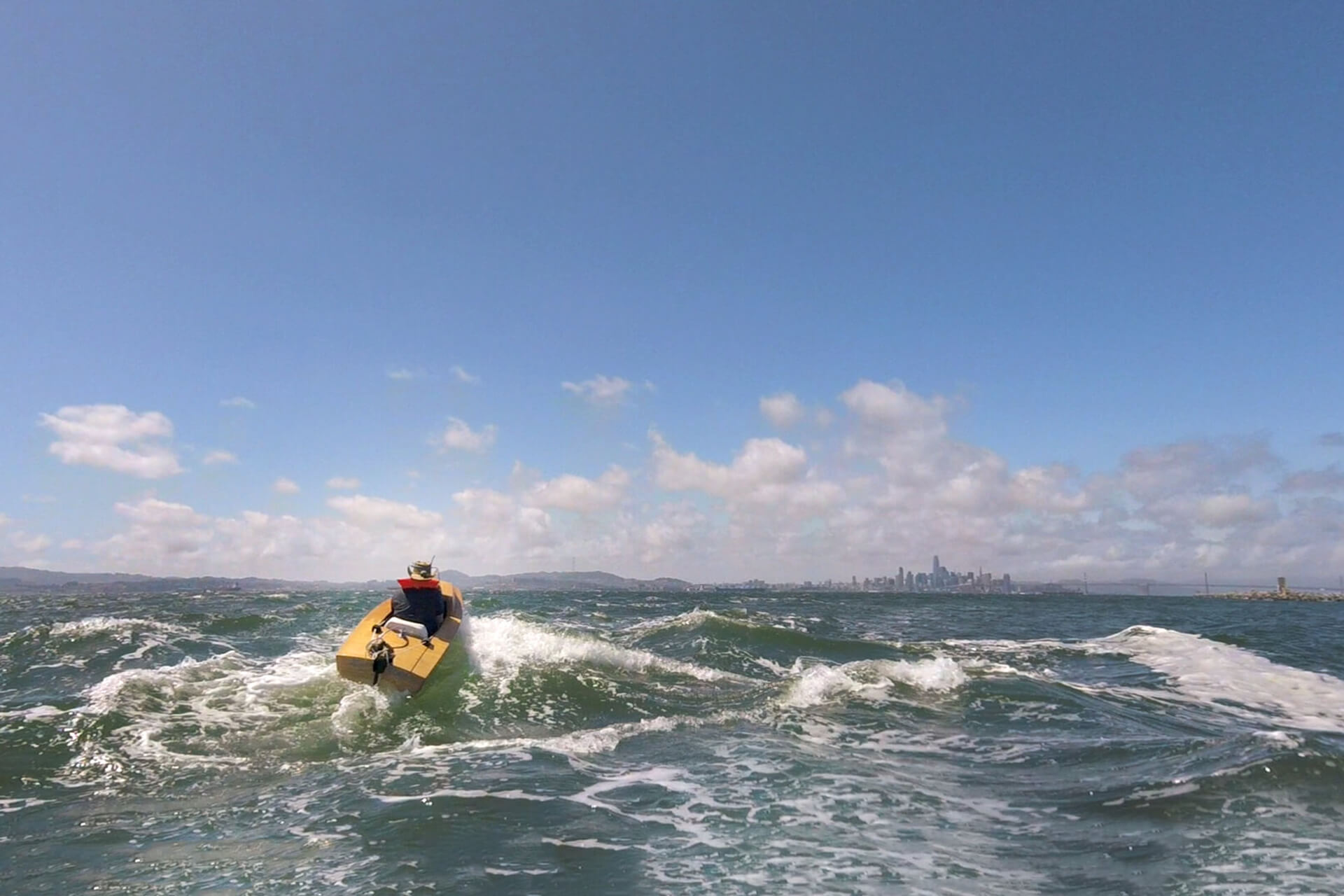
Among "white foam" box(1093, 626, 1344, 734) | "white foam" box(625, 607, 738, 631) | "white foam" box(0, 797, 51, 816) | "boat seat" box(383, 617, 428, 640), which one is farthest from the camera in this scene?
"white foam" box(625, 607, 738, 631)

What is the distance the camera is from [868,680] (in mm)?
17594

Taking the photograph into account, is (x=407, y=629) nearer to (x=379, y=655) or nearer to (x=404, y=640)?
(x=404, y=640)

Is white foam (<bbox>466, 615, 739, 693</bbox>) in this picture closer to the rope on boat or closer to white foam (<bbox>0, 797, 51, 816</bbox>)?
the rope on boat

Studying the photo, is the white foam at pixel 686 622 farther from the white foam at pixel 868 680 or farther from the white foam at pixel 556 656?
the white foam at pixel 868 680

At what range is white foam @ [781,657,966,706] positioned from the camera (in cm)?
1588

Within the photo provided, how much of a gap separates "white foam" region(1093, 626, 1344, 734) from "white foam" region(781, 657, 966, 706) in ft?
18.4

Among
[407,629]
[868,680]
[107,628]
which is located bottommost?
[107,628]

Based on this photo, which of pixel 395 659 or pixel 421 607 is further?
pixel 421 607

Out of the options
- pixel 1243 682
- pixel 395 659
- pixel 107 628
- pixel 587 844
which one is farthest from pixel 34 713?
pixel 1243 682

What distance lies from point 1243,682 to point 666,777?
59.5 ft

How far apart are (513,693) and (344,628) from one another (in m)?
21.4

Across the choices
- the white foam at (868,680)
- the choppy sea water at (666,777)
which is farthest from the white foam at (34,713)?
the white foam at (868,680)

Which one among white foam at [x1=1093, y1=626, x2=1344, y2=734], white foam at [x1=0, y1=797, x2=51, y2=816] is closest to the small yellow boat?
white foam at [x1=0, y1=797, x2=51, y2=816]

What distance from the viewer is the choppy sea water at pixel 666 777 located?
271 inches
